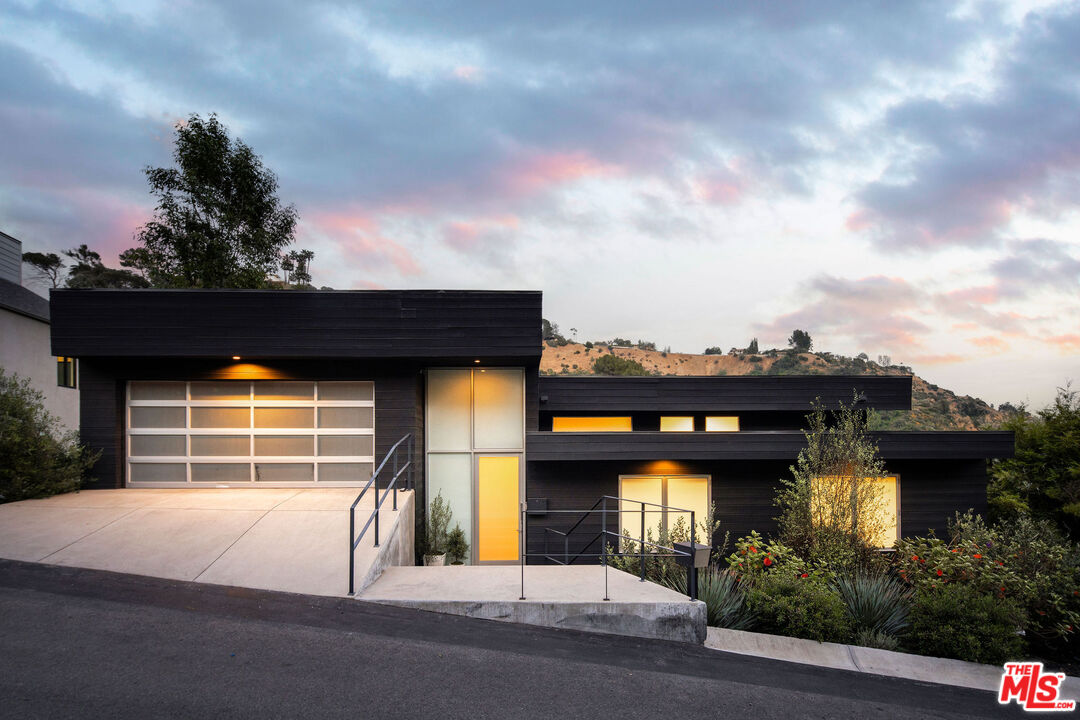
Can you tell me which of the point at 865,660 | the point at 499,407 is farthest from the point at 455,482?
the point at 865,660

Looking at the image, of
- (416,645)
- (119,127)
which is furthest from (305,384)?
(119,127)

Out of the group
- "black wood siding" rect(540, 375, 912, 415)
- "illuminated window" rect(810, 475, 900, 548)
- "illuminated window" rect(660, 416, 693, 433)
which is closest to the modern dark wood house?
"black wood siding" rect(540, 375, 912, 415)

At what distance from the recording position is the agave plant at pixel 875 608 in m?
5.92

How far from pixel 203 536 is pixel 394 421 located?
3584mm

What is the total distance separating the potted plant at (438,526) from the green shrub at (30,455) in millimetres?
5666

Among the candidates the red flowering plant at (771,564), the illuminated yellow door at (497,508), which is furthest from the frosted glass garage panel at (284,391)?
the red flowering plant at (771,564)

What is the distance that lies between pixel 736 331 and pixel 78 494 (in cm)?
7054

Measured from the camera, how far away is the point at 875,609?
6.00m

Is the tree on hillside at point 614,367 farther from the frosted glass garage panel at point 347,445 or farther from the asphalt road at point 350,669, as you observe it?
the asphalt road at point 350,669

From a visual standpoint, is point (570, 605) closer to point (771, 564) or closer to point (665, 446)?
point (771, 564)

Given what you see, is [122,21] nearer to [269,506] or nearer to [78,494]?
[78,494]

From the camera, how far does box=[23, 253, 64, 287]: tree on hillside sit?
34938 millimetres

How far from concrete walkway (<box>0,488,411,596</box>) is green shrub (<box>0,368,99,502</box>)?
247 millimetres

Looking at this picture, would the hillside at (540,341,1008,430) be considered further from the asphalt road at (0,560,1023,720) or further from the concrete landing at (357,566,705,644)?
the asphalt road at (0,560,1023,720)
